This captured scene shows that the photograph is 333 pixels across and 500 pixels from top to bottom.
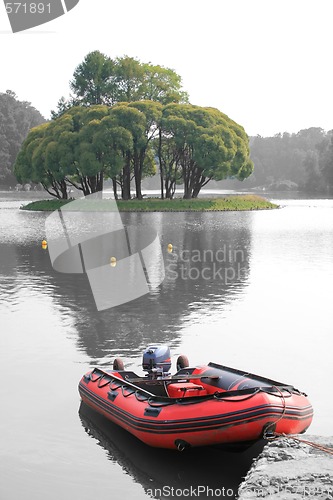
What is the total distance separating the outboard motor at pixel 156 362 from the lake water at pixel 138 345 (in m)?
1.50

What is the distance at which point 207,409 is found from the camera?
11.4 meters

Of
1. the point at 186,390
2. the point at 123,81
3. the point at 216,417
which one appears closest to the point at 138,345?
the point at 186,390

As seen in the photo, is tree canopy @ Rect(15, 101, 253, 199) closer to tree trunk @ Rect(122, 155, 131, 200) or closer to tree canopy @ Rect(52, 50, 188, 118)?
tree trunk @ Rect(122, 155, 131, 200)

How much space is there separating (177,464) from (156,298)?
1387 cm

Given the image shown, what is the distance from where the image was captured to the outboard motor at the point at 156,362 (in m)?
14.2

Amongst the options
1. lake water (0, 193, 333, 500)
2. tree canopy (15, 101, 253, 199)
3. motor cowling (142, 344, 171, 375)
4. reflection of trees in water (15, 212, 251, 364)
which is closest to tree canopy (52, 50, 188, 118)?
tree canopy (15, 101, 253, 199)

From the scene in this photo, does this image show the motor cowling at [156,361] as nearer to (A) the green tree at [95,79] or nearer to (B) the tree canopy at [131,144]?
(B) the tree canopy at [131,144]

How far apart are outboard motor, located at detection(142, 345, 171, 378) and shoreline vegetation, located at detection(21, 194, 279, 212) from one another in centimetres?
6070

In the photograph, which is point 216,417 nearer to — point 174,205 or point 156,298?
point 156,298

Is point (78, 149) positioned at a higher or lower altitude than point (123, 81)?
lower

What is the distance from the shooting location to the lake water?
36.9 ft

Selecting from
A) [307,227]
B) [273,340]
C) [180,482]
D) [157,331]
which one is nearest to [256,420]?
[180,482]

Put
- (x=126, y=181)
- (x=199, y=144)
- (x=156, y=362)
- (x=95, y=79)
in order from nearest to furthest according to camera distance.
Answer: (x=156, y=362), (x=199, y=144), (x=126, y=181), (x=95, y=79)

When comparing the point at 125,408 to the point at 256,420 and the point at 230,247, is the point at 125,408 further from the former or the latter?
the point at 230,247
